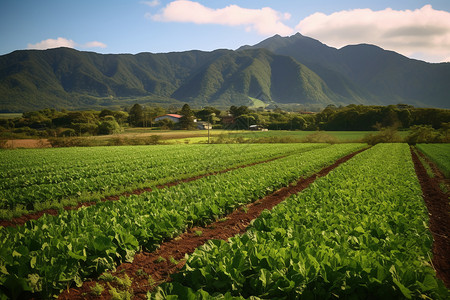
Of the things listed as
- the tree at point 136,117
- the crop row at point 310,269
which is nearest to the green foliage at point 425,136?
the crop row at point 310,269

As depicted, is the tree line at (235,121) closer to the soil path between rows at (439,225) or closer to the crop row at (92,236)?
the soil path between rows at (439,225)

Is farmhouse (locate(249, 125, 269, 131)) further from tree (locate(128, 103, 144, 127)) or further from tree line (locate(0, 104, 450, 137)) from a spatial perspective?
tree (locate(128, 103, 144, 127))

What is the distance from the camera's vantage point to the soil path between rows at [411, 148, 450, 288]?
20.4ft

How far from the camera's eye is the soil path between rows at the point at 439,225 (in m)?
6.23

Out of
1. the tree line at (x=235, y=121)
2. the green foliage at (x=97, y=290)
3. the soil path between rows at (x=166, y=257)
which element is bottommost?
the soil path between rows at (x=166, y=257)

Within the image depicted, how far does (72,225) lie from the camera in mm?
5762

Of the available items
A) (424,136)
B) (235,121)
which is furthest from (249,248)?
(235,121)

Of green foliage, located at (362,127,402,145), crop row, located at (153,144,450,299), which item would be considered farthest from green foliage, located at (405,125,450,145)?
crop row, located at (153,144,450,299)

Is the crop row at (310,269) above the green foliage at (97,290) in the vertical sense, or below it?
above

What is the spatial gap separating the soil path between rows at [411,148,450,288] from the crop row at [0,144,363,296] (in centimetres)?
625

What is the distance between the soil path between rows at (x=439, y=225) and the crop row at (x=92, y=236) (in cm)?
625

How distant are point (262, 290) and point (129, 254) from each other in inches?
134

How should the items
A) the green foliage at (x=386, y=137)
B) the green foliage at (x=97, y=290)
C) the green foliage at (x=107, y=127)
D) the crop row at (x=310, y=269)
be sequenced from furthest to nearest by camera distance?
the green foliage at (x=107, y=127) → the green foliage at (x=386, y=137) → the green foliage at (x=97, y=290) → the crop row at (x=310, y=269)

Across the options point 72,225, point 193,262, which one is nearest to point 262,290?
point 193,262
